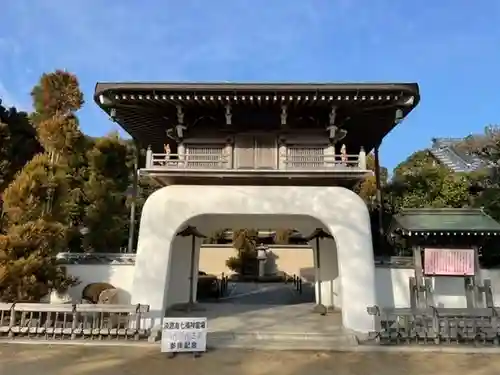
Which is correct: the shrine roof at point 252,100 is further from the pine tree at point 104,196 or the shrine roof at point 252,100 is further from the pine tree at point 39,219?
the pine tree at point 104,196

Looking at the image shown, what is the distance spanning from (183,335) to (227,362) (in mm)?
1101

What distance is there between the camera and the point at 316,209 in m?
10.8

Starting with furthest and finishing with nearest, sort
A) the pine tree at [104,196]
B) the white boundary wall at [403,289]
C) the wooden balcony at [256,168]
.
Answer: the pine tree at [104,196] < the white boundary wall at [403,289] < the wooden balcony at [256,168]

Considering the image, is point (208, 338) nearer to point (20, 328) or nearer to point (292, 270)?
point (20, 328)

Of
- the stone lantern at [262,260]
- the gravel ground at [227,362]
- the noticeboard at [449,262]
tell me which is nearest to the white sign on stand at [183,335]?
the gravel ground at [227,362]

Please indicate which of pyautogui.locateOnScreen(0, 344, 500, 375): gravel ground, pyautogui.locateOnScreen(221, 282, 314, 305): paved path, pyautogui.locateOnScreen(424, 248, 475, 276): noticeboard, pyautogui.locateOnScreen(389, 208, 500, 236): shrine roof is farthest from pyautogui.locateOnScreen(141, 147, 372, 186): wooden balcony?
pyautogui.locateOnScreen(221, 282, 314, 305): paved path

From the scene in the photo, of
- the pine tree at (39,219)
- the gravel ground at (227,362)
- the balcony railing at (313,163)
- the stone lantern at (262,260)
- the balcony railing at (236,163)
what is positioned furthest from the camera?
the stone lantern at (262,260)

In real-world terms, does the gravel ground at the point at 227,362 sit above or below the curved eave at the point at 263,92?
below

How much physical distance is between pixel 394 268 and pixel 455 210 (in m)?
2.82

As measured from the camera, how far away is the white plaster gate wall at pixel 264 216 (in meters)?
10.2

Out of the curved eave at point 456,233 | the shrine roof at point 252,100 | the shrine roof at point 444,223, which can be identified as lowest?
the curved eave at point 456,233

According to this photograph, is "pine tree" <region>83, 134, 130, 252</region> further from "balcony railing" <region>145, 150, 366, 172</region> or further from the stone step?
the stone step

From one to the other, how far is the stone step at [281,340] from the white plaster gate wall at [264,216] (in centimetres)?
91

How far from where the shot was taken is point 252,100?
1092 centimetres
